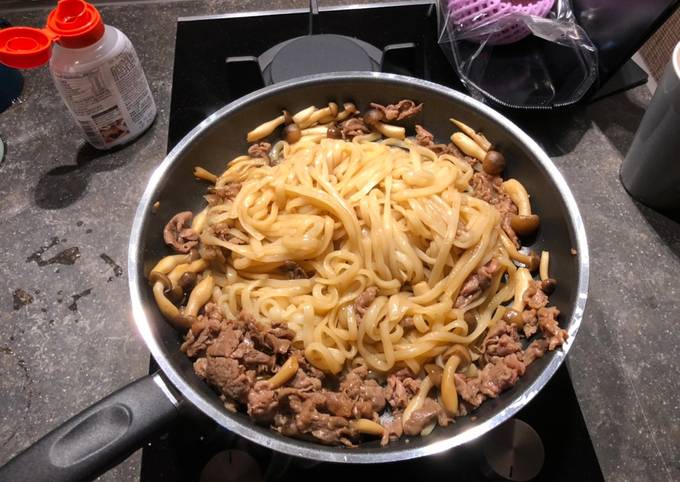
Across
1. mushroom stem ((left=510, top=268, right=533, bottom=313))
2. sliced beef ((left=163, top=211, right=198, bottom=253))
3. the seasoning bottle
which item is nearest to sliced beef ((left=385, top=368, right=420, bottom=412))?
mushroom stem ((left=510, top=268, right=533, bottom=313))

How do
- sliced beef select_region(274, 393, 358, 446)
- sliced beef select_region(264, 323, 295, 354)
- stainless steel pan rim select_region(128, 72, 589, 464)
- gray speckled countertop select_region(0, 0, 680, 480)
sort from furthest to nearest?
gray speckled countertop select_region(0, 0, 680, 480) → sliced beef select_region(264, 323, 295, 354) → sliced beef select_region(274, 393, 358, 446) → stainless steel pan rim select_region(128, 72, 589, 464)

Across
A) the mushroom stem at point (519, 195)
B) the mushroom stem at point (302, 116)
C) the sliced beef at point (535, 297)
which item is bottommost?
the sliced beef at point (535, 297)

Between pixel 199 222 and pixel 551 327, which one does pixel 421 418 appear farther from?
pixel 199 222

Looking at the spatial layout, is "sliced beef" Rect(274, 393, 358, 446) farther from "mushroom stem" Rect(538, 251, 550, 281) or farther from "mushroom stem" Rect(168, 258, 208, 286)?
"mushroom stem" Rect(538, 251, 550, 281)

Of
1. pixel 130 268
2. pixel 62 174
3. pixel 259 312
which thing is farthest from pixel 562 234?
pixel 62 174

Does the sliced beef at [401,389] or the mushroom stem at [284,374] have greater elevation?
the mushroom stem at [284,374]

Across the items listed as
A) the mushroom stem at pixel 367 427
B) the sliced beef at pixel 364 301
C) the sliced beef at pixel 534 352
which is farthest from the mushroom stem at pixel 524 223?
the mushroom stem at pixel 367 427

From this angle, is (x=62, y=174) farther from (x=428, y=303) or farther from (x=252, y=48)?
(x=428, y=303)

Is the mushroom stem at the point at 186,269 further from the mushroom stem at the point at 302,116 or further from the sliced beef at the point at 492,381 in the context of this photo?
A: the sliced beef at the point at 492,381
